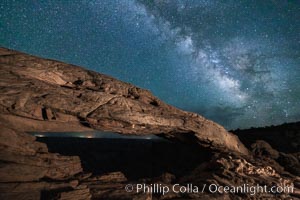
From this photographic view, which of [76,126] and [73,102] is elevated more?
[73,102]

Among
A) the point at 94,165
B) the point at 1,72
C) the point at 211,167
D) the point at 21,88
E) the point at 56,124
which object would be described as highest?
the point at 1,72

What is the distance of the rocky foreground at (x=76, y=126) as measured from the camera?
9.45m

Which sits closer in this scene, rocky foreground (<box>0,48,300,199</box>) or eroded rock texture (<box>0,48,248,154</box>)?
rocky foreground (<box>0,48,300,199</box>)

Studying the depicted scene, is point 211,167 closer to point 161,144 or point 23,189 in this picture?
point 23,189

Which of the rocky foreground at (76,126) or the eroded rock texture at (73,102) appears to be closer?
the rocky foreground at (76,126)

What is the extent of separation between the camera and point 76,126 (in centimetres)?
1295

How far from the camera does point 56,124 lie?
12.4 m

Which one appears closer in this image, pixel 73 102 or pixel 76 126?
→ pixel 73 102

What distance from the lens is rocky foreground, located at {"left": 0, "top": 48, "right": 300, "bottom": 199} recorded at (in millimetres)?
9453

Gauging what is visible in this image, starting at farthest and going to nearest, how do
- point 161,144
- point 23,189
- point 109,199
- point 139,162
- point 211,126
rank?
point 161,144 < point 139,162 < point 211,126 < point 109,199 < point 23,189

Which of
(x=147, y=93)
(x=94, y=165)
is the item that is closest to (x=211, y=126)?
(x=147, y=93)

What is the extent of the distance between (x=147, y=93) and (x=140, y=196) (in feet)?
25.6

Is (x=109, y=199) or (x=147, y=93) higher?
(x=147, y=93)

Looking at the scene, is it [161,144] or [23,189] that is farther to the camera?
[161,144]
